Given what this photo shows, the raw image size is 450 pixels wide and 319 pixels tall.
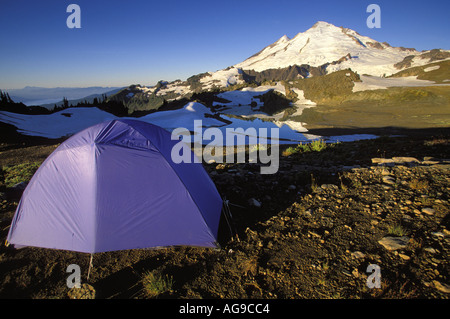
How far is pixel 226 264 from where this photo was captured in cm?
314

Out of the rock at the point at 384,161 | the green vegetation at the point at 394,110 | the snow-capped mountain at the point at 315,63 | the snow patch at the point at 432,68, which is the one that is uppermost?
the snow-capped mountain at the point at 315,63

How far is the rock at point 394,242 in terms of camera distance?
121 inches

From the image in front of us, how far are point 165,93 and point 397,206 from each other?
293ft

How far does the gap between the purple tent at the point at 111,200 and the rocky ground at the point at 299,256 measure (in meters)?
0.31

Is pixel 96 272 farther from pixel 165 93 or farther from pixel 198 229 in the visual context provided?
pixel 165 93

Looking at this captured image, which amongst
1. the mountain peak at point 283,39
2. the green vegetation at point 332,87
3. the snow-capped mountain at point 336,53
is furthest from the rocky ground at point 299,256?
the mountain peak at point 283,39

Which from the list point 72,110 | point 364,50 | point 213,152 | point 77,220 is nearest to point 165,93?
point 72,110

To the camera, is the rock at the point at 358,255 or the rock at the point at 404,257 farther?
the rock at the point at 358,255

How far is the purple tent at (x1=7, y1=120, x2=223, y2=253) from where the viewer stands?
330 cm

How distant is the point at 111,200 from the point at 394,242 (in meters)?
4.42

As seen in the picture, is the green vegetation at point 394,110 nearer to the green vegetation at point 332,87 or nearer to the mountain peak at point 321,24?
the green vegetation at point 332,87

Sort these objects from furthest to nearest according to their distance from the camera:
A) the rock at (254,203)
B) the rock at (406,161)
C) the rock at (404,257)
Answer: the rock at (406,161) < the rock at (254,203) < the rock at (404,257)
